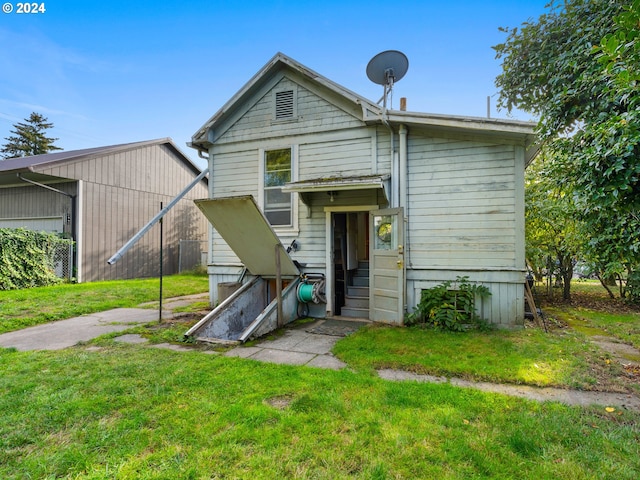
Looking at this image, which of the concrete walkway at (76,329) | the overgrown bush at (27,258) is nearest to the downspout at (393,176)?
the concrete walkway at (76,329)

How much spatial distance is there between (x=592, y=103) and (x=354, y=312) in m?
5.10

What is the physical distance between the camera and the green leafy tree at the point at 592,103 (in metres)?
2.82

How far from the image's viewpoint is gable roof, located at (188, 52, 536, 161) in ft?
16.7

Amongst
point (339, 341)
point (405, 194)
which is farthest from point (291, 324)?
point (405, 194)

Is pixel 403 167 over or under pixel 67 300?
over

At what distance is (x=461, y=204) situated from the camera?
5.64m

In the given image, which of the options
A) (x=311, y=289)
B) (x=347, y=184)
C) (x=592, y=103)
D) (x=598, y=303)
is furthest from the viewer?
(x=598, y=303)

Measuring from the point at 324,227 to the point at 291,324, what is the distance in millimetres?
2012

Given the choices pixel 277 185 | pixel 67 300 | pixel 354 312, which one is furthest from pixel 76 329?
pixel 354 312

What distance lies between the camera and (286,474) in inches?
75.0

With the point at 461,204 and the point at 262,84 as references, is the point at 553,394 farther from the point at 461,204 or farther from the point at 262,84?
the point at 262,84

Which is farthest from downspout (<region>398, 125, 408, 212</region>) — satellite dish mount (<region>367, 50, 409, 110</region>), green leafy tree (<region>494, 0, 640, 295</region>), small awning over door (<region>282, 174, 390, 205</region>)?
green leafy tree (<region>494, 0, 640, 295</region>)

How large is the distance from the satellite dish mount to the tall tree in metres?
36.0

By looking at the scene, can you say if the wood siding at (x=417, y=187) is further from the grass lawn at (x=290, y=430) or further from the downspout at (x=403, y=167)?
the grass lawn at (x=290, y=430)
